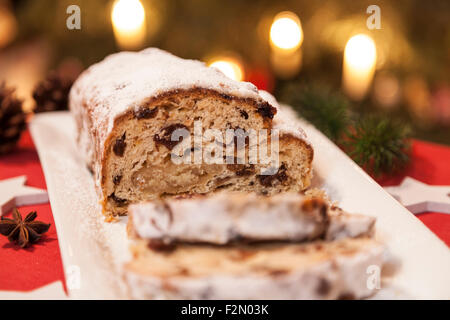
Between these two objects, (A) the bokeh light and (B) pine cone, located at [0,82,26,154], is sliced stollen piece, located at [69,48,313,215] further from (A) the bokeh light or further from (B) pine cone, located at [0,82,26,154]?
(A) the bokeh light

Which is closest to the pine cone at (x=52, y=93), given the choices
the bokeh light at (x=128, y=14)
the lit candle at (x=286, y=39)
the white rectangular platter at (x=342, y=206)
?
the bokeh light at (x=128, y=14)

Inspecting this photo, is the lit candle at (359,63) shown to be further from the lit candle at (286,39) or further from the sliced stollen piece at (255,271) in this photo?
the sliced stollen piece at (255,271)

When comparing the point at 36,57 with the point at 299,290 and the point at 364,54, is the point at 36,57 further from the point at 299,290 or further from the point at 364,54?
the point at 299,290

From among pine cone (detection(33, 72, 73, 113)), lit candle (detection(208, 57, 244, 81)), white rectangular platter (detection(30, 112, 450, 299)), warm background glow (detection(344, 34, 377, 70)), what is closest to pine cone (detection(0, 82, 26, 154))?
white rectangular platter (detection(30, 112, 450, 299))

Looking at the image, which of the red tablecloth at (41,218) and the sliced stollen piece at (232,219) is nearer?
the sliced stollen piece at (232,219)

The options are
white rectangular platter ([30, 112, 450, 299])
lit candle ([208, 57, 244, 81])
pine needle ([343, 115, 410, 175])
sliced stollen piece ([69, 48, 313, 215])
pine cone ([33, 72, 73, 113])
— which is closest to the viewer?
white rectangular platter ([30, 112, 450, 299])

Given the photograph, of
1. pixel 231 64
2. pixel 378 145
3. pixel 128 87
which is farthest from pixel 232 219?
pixel 231 64
